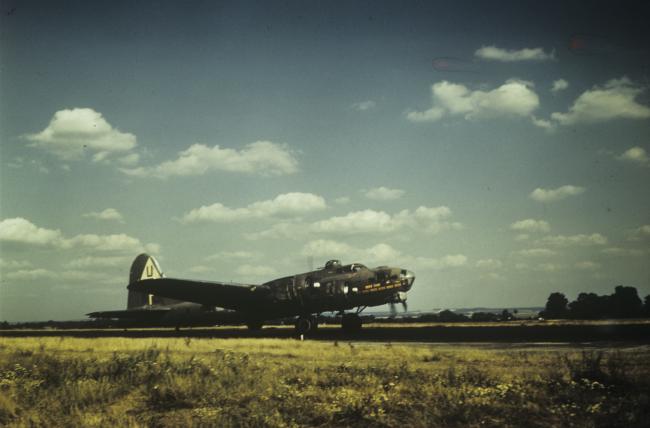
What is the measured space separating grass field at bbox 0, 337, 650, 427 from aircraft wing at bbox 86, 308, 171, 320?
24.1 meters

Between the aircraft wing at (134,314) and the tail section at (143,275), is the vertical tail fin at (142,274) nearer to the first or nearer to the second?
the tail section at (143,275)

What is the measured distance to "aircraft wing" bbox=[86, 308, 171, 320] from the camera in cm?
3881

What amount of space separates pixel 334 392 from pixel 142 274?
1396 inches

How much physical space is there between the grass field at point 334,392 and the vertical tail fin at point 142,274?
26671 mm

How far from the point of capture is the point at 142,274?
42.1 metres

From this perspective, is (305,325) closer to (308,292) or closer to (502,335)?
(308,292)

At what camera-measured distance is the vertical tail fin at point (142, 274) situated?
41156mm

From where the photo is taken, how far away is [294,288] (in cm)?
2944

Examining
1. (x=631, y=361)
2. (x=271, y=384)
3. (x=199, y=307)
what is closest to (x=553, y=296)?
(x=199, y=307)

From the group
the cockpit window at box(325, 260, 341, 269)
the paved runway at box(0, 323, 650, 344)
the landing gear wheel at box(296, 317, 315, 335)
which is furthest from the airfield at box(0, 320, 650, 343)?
the cockpit window at box(325, 260, 341, 269)

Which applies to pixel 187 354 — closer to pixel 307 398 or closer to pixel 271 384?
pixel 271 384

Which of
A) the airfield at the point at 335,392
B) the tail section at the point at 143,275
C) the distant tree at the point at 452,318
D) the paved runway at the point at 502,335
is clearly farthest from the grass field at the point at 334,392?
the distant tree at the point at 452,318

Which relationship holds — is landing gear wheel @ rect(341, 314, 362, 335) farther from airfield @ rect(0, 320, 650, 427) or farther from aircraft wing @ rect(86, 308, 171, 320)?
aircraft wing @ rect(86, 308, 171, 320)

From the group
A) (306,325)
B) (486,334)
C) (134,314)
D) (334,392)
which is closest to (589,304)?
(486,334)
